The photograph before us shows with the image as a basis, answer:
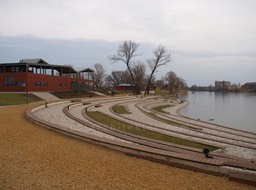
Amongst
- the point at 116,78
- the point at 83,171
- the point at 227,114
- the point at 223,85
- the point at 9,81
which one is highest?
the point at 116,78

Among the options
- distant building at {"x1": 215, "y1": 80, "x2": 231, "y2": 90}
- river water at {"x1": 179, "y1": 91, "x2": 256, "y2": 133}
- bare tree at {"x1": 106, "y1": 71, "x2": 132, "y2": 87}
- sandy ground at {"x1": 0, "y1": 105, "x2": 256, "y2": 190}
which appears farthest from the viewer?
distant building at {"x1": 215, "y1": 80, "x2": 231, "y2": 90}

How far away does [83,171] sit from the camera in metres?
6.26

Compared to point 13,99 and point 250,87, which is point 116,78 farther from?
point 250,87

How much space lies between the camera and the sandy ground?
5.54m

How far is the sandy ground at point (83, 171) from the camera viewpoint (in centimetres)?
554

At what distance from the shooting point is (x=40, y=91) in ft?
143

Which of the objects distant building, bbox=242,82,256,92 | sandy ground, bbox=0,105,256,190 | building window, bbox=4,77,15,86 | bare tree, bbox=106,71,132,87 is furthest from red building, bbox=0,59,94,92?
distant building, bbox=242,82,256,92

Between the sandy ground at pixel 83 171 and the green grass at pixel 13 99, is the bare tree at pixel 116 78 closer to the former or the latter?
the green grass at pixel 13 99

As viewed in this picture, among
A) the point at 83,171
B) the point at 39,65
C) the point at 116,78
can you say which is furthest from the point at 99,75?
the point at 83,171

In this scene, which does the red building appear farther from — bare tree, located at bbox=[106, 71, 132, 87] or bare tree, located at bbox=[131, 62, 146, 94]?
bare tree, located at bbox=[106, 71, 132, 87]

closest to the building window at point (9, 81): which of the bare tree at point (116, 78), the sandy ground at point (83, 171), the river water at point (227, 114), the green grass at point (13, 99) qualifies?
the green grass at point (13, 99)

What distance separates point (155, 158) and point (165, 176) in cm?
109

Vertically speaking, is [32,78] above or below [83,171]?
above

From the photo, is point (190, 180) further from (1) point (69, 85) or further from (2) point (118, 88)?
(2) point (118, 88)
